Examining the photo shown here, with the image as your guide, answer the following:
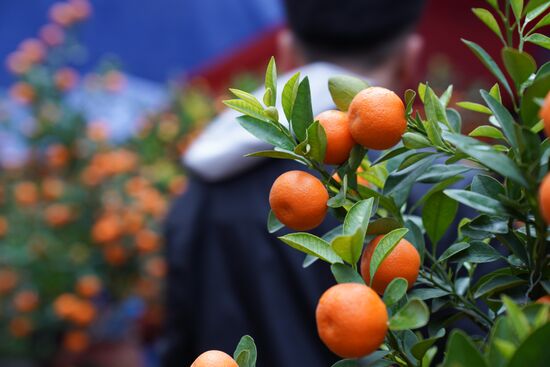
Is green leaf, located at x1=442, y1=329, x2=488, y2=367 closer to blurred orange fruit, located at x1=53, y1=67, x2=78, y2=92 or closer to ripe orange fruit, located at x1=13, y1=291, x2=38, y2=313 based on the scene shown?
ripe orange fruit, located at x1=13, y1=291, x2=38, y2=313

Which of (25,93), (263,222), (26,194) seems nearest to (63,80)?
(25,93)

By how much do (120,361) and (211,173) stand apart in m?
0.78

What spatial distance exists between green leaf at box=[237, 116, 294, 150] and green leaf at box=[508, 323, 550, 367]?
0.54ft

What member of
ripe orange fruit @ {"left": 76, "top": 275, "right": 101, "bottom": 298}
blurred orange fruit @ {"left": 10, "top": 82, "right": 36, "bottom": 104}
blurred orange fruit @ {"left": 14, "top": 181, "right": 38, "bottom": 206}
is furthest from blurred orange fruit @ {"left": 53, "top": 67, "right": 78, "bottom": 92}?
ripe orange fruit @ {"left": 76, "top": 275, "right": 101, "bottom": 298}

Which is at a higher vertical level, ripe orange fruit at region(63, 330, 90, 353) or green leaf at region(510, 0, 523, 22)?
green leaf at region(510, 0, 523, 22)

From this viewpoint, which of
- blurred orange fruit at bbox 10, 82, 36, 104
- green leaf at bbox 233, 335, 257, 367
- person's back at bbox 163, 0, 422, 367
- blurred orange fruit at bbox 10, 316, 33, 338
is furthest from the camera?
blurred orange fruit at bbox 10, 82, 36, 104

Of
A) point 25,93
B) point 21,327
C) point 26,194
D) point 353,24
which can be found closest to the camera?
point 353,24

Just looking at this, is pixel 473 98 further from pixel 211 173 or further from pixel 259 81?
pixel 211 173

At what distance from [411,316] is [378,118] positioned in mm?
A: 101

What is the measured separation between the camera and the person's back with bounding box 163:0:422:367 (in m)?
1.00

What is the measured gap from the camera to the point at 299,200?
0.33 m

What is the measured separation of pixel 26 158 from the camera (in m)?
1.89

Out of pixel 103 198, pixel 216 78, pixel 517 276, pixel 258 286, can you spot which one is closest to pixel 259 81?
pixel 103 198

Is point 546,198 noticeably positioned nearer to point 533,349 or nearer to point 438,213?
point 533,349
